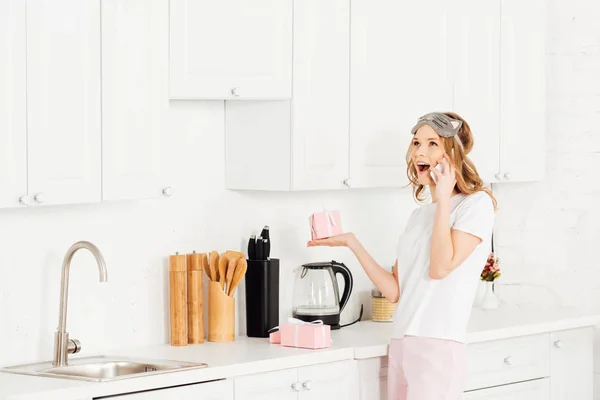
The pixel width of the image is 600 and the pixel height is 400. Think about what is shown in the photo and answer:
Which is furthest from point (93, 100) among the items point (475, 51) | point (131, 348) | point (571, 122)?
point (571, 122)

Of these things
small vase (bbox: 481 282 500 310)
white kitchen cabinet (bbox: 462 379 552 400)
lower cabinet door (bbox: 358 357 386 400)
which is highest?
small vase (bbox: 481 282 500 310)

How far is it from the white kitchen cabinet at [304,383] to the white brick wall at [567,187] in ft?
4.33

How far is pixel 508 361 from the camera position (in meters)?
4.09

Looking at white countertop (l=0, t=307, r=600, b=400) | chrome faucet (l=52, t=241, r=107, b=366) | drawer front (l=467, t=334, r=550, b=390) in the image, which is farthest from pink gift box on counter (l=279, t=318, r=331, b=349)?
chrome faucet (l=52, t=241, r=107, b=366)

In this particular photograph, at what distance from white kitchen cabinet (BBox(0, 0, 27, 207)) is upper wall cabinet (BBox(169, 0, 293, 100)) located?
575 millimetres

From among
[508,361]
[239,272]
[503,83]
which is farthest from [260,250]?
[503,83]

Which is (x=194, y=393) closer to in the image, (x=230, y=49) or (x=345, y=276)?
(x=345, y=276)

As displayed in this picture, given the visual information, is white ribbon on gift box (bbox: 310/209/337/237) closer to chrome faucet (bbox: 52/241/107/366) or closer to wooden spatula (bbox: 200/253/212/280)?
wooden spatula (bbox: 200/253/212/280)

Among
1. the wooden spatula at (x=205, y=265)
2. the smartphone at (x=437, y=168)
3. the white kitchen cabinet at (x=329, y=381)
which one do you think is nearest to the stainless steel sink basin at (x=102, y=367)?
the white kitchen cabinet at (x=329, y=381)

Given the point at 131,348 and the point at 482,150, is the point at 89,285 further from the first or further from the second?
the point at 482,150

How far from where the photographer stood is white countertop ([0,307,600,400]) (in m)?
3.08

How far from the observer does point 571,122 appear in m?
4.57

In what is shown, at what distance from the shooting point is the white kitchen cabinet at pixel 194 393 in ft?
10.5

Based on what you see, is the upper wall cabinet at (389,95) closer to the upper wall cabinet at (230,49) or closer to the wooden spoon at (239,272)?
the upper wall cabinet at (230,49)
